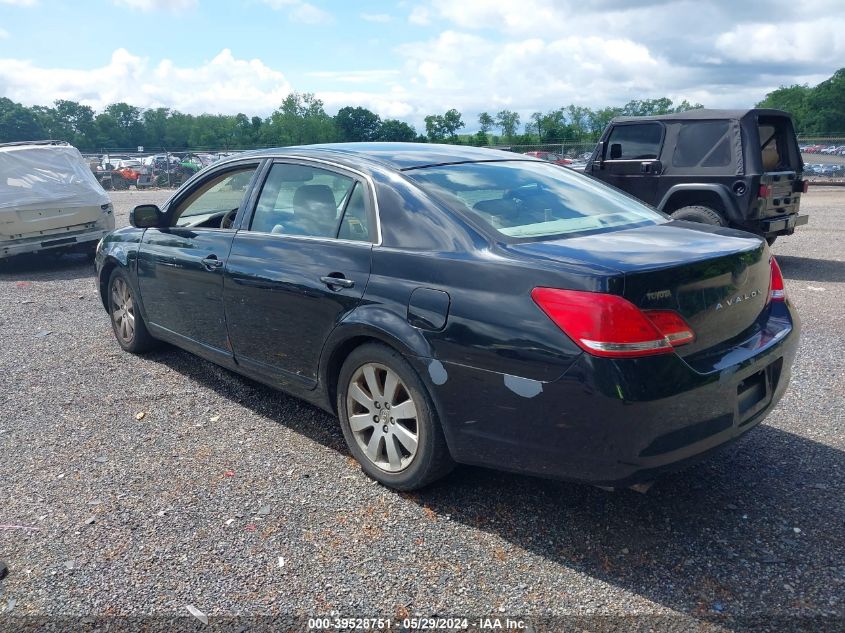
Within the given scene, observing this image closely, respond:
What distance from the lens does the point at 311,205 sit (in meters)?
3.98

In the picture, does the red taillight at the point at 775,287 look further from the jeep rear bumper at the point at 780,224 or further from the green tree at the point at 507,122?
the green tree at the point at 507,122

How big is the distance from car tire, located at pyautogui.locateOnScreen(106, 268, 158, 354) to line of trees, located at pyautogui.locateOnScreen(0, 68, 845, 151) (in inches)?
2074

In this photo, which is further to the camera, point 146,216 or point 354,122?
point 354,122

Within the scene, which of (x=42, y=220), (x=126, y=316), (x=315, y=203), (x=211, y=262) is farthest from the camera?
(x=42, y=220)

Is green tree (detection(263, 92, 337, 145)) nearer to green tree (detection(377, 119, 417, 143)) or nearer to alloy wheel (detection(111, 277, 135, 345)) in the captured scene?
green tree (detection(377, 119, 417, 143))

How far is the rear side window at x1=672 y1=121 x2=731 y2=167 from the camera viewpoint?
8.72 metres

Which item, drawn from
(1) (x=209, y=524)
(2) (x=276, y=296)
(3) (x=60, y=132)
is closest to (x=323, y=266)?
(2) (x=276, y=296)

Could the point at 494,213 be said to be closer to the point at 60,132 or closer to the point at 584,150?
the point at 584,150

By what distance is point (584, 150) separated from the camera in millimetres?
34312

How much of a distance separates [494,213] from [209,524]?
196 cm

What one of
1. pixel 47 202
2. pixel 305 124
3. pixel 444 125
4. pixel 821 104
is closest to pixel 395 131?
pixel 444 125

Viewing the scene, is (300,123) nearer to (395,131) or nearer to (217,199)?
(395,131)

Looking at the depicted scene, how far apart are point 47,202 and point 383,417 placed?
29.5 feet

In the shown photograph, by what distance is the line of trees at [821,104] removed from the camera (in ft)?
220
